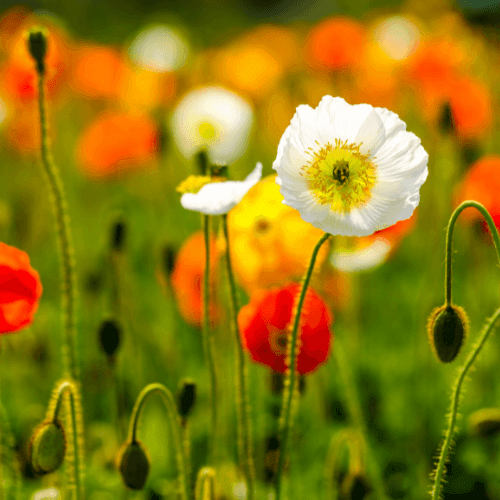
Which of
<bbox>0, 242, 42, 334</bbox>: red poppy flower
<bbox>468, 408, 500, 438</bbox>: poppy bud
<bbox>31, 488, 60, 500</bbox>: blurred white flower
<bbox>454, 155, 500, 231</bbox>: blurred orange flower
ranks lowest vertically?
<bbox>31, 488, 60, 500</bbox>: blurred white flower

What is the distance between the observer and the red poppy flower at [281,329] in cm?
109

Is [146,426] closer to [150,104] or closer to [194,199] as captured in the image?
[194,199]

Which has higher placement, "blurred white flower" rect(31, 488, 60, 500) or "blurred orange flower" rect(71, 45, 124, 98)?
"blurred orange flower" rect(71, 45, 124, 98)

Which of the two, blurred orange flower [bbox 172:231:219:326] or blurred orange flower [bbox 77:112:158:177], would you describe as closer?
blurred orange flower [bbox 172:231:219:326]

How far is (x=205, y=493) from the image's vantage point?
3.24 feet

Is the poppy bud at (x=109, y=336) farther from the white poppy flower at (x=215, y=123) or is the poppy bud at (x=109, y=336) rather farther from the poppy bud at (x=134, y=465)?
the white poppy flower at (x=215, y=123)

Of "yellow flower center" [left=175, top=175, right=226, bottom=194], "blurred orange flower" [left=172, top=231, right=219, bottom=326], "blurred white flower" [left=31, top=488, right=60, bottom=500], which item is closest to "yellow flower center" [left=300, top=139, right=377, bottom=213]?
"yellow flower center" [left=175, top=175, right=226, bottom=194]

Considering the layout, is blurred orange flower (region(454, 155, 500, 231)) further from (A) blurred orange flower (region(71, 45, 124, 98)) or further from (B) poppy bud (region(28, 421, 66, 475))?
(A) blurred orange flower (region(71, 45, 124, 98))

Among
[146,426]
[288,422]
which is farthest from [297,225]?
[146,426]

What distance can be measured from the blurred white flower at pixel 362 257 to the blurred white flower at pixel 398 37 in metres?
1.32

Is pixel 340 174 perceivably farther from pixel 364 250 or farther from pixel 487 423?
pixel 364 250

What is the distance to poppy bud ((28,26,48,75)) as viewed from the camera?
3.30 ft

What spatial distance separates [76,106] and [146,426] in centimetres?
275

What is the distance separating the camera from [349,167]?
83 cm
